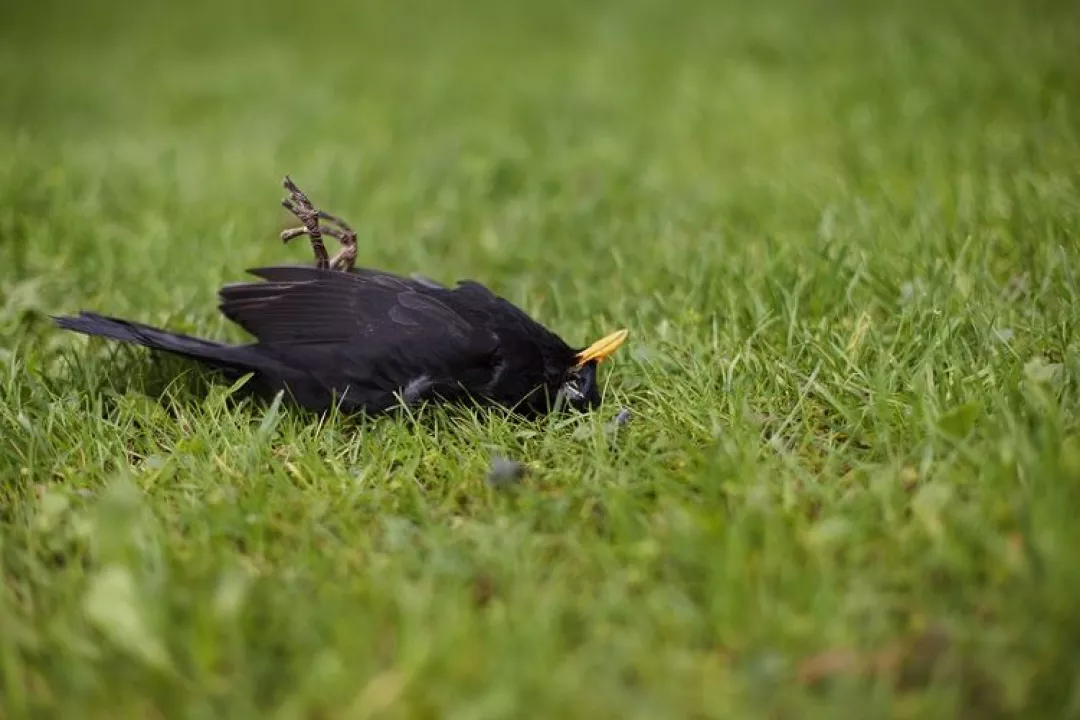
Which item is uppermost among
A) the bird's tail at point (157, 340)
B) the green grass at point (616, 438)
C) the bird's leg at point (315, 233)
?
the bird's leg at point (315, 233)

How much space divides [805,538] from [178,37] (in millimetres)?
7758

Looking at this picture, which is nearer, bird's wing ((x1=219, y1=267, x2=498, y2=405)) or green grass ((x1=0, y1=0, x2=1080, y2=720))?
green grass ((x1=0, y1=0, x2=1080, y2=720))

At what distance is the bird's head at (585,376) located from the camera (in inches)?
111

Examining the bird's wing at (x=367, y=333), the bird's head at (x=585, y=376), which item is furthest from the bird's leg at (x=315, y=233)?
the bird's head at (x=585, y=376)

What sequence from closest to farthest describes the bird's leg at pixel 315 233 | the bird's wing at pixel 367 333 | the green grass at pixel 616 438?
the green grass at pixel 616 438 < the bird's wing at pixel 367 333 < the bird's leg at pixel 315 233

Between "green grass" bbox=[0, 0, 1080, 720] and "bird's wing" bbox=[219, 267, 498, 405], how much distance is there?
14cm

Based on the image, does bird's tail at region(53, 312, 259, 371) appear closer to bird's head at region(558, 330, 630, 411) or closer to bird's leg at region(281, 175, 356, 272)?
bird's leg at region(281, 175, 356, 272)

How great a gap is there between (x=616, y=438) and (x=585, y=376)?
0.25 metres

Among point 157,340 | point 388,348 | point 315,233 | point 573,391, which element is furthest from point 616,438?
point 157,340

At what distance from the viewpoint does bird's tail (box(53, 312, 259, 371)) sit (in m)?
2.82

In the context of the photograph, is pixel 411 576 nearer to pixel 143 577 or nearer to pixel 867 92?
pixel 143 577

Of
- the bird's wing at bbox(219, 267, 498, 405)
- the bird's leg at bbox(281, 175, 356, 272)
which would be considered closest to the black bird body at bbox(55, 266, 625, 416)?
the bird's wing at bbox(219, 267, 498, 405)

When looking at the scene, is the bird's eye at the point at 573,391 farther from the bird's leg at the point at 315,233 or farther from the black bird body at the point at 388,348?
the bird's leg at the point at 315,233

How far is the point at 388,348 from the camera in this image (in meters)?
2.77
